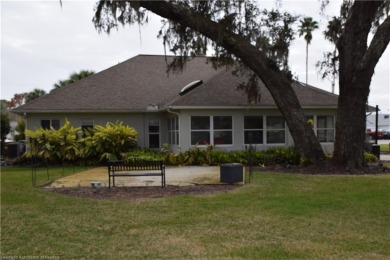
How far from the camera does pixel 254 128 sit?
2000 cm

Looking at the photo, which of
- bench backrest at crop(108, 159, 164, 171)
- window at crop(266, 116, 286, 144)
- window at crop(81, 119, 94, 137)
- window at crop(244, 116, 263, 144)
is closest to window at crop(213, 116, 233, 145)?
window at crop(244, 116, 263, 144)

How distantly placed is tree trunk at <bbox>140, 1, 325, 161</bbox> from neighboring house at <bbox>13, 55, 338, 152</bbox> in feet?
11.7

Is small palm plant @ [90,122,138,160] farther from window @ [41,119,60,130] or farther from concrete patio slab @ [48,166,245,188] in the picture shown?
concrete patio slab @ [48,166,245,188]

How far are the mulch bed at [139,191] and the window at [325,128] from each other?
10920 millimetres

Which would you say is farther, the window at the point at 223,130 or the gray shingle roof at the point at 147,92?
the gray shingle roof at the point at 147,92

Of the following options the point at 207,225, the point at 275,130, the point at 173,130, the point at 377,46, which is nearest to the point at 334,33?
the point at 377,46

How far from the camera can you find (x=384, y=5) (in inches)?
618

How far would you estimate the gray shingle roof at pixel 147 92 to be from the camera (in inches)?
775

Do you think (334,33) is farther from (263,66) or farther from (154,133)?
(154,133)

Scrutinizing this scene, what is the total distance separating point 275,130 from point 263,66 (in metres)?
5.48

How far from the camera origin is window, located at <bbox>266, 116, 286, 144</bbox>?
66.2 ft

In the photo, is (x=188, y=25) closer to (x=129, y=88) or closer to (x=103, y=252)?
(x=129, y=88)

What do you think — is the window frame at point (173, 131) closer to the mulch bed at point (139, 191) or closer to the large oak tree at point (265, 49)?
the large oak tree at point (265, 49)

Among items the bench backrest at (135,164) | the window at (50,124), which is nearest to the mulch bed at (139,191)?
the bench backrest at (135,164)
